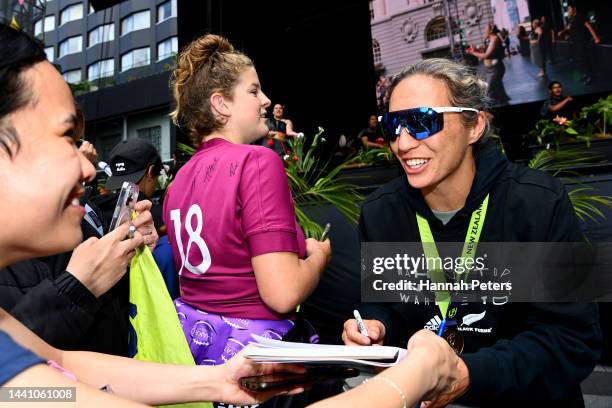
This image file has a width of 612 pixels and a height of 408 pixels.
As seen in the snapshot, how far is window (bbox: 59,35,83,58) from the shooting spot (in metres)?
39.1

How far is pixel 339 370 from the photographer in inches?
49.6

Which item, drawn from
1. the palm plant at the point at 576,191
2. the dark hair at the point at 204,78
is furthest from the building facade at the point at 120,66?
the dark hair at the point at 204,78

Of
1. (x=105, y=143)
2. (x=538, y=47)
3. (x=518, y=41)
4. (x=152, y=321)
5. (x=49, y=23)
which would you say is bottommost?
(x=152, y=321)

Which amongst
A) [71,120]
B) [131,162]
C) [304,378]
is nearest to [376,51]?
[131,162]

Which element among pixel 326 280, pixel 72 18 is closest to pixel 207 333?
pixel 326 280

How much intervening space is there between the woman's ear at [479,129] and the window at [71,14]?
145 feet

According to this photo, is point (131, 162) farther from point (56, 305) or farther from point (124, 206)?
point (56, 305)

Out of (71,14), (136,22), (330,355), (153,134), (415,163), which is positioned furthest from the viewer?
(71,14)

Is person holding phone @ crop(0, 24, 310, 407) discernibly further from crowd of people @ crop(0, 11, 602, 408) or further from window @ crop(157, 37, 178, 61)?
window @ crop(157, 37, 178, 61)

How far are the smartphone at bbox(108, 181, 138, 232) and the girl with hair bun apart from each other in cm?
17

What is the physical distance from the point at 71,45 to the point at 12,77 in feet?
148

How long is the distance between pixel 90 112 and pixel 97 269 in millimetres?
26588

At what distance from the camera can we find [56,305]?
158 centimetres

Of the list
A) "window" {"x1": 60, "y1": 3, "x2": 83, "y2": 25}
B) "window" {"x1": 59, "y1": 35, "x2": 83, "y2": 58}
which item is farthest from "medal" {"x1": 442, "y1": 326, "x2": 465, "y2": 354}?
"window" {"x1": 60, "y1": 3, "x2": 83, "y2": 25}
